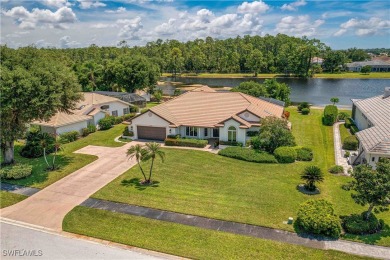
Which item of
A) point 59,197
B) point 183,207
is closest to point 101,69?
point 59,197

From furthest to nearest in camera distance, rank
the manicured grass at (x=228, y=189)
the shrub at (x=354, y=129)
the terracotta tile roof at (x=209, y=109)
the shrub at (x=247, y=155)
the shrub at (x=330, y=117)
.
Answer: the shrub at (x=330, y=117) < the shrub at (x=354, y=129) < the terracotta tile roof at (x=209, y=109) < the shrub at (x=247, y=155) < the manicured grass at (x=228, y=189)

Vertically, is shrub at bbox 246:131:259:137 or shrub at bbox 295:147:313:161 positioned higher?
shrub at bbox 246:131:259:137

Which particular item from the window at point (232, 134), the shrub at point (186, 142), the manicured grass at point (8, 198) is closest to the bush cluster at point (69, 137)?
the shrub at point (186, 142)

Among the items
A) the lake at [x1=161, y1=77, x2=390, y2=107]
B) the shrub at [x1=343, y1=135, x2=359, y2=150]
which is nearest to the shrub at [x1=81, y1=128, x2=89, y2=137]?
the shrub at [x1=343, y1=135, x2=359, y2=150]

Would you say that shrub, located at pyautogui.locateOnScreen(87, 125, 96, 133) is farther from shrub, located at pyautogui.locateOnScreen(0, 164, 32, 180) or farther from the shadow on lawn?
the shadow on lawn

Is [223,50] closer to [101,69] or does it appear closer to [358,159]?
[101,69]

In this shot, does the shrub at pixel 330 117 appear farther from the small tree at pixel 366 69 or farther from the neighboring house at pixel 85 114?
the small tree at pixel 366 69

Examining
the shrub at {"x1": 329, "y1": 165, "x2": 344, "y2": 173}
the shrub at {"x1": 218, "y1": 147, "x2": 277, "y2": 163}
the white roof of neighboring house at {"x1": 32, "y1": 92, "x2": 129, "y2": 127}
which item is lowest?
the shrub at {"x1": 329, "y1": 165, "x2": 344, "y2": 173}

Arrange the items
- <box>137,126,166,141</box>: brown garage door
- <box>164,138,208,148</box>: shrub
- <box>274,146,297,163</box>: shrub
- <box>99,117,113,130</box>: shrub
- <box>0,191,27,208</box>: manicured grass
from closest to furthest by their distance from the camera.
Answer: <box>0,191,27,208</box>: manicured grass < <box>274,146,297,163</box>: shrub < <box>164,138,208,148</box>: shrub < <box>137,126,166,141</box>: brown garage door < <box>99,117,113,130</box>: shrub
